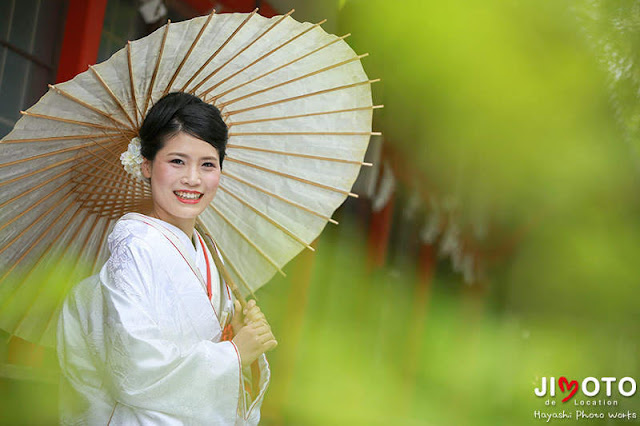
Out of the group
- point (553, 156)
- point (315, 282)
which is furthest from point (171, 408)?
point (553, 156)

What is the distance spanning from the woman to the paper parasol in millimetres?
111

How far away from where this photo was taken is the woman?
1.32 metres

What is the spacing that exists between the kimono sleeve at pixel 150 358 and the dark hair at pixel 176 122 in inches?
9.0

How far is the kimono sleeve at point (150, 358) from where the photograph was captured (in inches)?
51.4

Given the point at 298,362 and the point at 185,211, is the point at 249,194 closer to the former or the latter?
the point at 185,211

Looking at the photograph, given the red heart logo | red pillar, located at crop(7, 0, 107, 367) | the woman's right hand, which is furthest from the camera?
the red heart logo

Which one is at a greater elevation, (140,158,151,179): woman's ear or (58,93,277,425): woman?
(140,158,151,179): woman's ear

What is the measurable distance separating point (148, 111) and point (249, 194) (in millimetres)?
427


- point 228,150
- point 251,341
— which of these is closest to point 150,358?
point 251,341

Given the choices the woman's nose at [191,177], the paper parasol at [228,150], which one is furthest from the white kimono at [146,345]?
the paper parasol at [228,150]

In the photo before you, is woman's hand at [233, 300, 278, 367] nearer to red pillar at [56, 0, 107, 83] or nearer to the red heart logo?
red pillar at [56, 0, 107, 83]

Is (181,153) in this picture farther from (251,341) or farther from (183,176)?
(251,341)

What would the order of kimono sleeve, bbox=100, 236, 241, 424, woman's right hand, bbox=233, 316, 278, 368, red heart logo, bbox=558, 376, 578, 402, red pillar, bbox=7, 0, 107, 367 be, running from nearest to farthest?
kimono sleeve, bbox=100, 236, 241, 424, woman's right hand, bbox=233, 316, 278, 368, red pillar, bbox=7, 0, 107, 367, red heart logo, bbox=558, 376, 578, 402

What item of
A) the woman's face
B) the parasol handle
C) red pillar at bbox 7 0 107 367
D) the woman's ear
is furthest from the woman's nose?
red pillar at bbox 7 0 107 367
